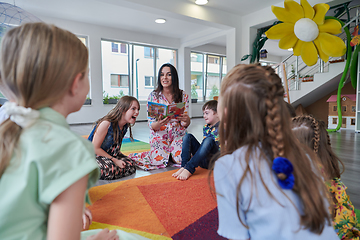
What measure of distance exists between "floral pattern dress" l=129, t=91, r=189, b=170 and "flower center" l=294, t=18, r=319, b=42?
1.22 metres

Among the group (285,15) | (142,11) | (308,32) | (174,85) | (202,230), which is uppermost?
(142,11)

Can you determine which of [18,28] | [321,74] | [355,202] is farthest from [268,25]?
[18,28]

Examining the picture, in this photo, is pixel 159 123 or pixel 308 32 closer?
pixel 308 32

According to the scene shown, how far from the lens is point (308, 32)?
6.96ft

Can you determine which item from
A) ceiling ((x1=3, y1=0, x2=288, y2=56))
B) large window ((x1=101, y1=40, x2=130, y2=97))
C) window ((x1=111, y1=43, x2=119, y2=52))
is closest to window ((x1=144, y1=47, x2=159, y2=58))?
large window ((x1=101, y1=40, x2=130, y2=97))

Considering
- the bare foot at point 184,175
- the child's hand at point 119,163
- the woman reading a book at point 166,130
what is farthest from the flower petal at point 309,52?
the child's hand at point 119,163

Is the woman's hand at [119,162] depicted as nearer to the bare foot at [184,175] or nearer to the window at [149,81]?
the bare foot at [184,175]

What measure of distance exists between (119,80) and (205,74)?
10.9 ft

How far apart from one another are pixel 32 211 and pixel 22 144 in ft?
0.40

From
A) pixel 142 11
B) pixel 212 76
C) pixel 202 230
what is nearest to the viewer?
pixel 202 230

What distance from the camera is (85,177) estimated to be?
427 mm

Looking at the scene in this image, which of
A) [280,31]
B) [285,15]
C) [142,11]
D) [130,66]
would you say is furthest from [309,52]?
[130,66]

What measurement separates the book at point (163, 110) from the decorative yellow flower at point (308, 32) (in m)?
1.08

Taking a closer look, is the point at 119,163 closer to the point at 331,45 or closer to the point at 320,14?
the point at 331,45
